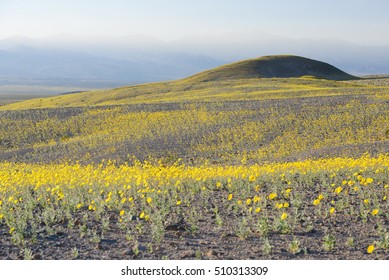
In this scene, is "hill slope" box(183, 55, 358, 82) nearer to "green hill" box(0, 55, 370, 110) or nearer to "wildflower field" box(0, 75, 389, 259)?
"green hill" box(0, 55, 370, 110)

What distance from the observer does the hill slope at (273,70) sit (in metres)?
73.4

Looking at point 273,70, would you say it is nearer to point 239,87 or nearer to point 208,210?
point 239,87

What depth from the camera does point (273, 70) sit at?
79.8 meters

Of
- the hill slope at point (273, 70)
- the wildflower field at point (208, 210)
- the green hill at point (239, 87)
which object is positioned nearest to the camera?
the wildflower field at point (208, 210)

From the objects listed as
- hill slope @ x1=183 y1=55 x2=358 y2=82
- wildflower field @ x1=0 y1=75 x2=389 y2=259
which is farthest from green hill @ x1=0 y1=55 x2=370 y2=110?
wildflower field @ x1=0 y1=75 x2=389 y2=259

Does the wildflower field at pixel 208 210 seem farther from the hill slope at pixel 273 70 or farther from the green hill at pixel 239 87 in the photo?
the hill slope at pixel 273 70

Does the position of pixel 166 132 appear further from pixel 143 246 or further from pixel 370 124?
pixel 143 246

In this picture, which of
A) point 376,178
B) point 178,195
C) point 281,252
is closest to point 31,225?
point 178,195

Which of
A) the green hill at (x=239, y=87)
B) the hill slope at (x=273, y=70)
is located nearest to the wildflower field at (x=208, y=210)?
the green hill at (x=239, y=87)

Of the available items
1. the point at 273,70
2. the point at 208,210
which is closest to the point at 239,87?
the point at 273,70

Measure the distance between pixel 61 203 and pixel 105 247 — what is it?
270 centimetres

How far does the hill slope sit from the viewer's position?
241 ft

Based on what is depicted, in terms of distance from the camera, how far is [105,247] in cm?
733
